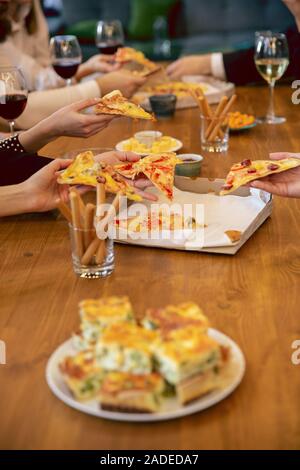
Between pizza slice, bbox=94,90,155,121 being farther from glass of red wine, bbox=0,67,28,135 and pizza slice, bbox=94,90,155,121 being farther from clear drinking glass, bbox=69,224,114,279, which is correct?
clear drinking glass, bbox=69,224,114,279

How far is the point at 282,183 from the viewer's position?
4.90 ft

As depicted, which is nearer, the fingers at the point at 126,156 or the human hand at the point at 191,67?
the fingers at the point at 126,156

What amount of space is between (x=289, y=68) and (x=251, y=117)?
692mm

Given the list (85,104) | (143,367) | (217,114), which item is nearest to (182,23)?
(217,114)

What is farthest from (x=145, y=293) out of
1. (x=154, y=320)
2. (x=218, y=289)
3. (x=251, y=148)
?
(x=251, y=148)

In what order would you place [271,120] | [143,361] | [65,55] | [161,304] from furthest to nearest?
[65,55] < [271,120] < [161,304] < [143,361]

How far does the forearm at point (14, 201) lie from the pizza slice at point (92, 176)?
0.40ft

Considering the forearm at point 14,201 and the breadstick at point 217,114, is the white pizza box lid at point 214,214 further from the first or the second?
the breadstick at point 217,114

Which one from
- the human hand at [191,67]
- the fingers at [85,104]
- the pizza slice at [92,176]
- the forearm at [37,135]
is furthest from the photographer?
the human hand at [191,67]

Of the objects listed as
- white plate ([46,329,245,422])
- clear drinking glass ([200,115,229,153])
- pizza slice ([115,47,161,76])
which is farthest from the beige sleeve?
white plate ([46,329,245,422])

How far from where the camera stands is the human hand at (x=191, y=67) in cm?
293

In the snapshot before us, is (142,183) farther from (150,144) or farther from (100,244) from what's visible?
(150,144)

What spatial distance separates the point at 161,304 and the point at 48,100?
1.46 metres

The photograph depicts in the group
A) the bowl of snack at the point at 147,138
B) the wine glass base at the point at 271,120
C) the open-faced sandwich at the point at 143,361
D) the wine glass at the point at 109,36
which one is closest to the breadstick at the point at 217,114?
the bowl of snack at the point at 147,138
